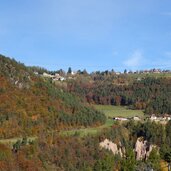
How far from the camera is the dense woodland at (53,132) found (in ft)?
275

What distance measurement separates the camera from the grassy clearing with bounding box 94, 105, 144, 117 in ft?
512

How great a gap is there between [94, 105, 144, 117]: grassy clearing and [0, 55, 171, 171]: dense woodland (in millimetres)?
26024

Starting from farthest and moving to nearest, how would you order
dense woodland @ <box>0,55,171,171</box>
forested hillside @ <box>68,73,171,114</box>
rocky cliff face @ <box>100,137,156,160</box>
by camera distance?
forested hillside @ <box>68,73,171,114</box> < rocky cliff face @ <box>100,137,156,160</box> < dense woodland @ <box>0,55,171,171</box>

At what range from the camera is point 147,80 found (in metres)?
195

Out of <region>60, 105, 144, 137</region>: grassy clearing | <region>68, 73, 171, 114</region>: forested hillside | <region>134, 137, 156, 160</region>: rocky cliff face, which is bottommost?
<region>134, 137, 156, 160</region>: rocky cliff face

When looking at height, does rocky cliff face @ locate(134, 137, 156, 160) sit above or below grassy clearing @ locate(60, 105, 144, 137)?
below

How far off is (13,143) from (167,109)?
82877 mm

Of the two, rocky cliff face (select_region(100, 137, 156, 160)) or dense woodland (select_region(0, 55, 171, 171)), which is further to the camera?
rocky cliff face (select_region(100, 137, 156, 160))

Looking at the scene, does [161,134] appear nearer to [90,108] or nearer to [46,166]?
[90,108]

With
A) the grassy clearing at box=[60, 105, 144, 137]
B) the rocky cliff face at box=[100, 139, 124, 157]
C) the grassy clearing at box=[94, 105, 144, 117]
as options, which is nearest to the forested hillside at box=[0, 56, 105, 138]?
the grassy clearing at box=[60, 105, 144, 137]

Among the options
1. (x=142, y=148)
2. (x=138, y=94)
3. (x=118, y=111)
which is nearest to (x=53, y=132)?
(x=142, y=148)

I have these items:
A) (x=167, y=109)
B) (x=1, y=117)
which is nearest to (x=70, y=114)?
(x=1, y=117)

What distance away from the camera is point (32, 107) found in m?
112

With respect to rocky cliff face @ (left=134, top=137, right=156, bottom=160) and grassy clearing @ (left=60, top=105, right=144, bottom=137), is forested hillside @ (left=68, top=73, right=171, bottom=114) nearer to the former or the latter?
grassy clearing @ (left=60, top=105, right=144, bottom=137)
